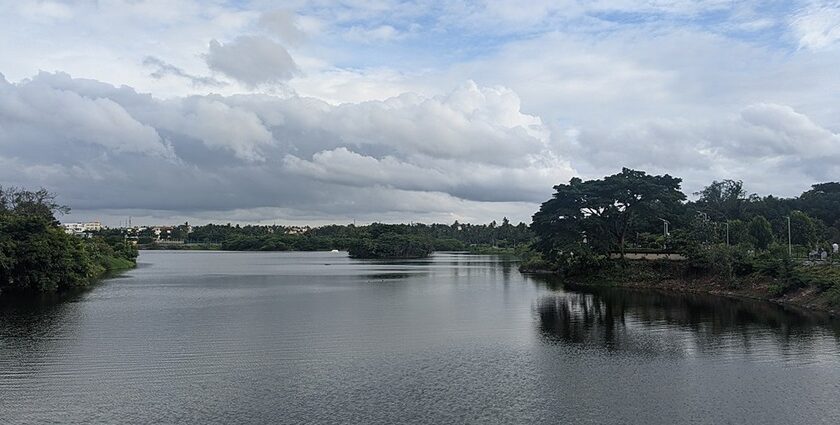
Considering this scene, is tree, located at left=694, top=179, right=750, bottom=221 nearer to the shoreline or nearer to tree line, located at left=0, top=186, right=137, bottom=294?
the shoreline

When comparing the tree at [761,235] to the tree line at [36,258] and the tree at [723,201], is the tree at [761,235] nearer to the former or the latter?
the tree at [723,201]

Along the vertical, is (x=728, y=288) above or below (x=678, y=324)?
above

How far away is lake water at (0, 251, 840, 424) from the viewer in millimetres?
20281

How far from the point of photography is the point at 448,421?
756 inches

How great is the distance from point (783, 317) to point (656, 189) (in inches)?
1193

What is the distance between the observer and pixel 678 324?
3897 cm

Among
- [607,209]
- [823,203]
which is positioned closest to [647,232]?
[607,209]

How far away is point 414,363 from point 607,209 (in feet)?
166

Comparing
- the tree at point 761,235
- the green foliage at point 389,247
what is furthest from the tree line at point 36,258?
the green foliage at point 389,247

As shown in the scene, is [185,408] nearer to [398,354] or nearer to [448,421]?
[448,421]

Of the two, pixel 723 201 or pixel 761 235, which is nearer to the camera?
pixel 761 235

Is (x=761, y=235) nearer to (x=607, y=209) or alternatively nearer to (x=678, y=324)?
(x=607, y=209)

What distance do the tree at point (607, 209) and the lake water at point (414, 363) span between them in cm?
2237

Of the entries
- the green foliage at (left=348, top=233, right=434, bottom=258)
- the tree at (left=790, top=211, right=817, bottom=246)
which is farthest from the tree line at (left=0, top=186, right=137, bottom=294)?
the green foliage at (left=348, top=233, right=434, bottom=258)
